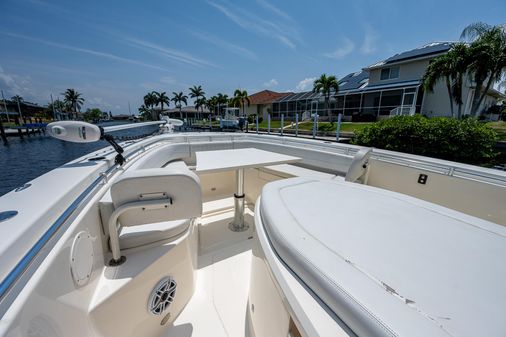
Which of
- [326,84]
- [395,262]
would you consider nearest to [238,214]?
[395,262]

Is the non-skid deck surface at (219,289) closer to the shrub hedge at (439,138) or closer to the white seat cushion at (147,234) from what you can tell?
A: the white seat cushion at (147,234)

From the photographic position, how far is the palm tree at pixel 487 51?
677 cm

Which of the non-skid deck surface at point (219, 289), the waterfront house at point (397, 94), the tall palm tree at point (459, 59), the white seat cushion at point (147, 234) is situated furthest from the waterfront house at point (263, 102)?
the white seat cushion at point (147, 234)

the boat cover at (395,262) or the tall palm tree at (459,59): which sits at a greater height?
the tall palm tree at (459,59)

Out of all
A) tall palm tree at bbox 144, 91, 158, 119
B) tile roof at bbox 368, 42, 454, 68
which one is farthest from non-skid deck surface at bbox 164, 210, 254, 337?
tall palm tree at bbox 144, 91, 158, 119

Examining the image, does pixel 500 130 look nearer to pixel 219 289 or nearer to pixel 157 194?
pixel 219 289

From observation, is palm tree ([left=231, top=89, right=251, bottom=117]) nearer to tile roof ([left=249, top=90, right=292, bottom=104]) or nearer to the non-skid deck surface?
tile roof ([left=249, top=90, right=292, bottom=104])

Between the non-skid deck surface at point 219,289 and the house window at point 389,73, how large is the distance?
51.2 ft

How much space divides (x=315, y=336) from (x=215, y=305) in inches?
50.2

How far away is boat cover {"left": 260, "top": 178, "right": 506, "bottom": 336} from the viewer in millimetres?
441

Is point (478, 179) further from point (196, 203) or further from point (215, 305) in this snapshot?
point (215, 305)

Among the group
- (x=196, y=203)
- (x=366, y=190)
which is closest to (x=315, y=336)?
(x=196, y=203)

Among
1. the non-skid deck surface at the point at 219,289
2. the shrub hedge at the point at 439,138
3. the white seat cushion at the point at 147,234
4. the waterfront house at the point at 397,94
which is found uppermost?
the waterfront house at the point at 397,94

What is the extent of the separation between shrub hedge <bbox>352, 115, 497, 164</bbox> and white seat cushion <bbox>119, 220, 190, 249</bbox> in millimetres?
4380
